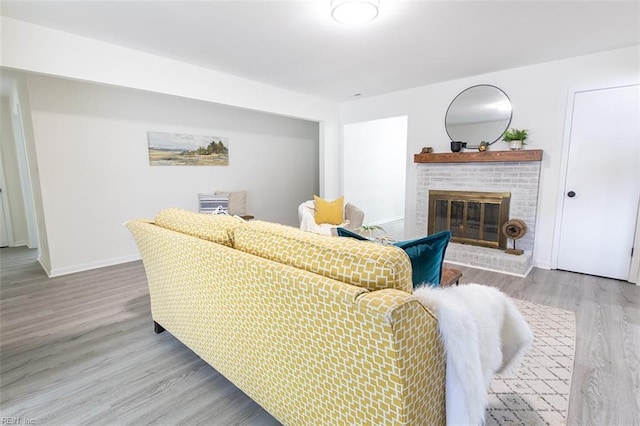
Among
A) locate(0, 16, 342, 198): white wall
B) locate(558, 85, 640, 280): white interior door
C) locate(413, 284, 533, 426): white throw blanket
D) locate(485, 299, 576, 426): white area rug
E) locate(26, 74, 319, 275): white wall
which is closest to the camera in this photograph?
locate(413, 284, 533, 426): white throw blanket

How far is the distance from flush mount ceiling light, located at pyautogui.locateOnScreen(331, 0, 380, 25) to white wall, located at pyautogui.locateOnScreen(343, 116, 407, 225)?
315cm

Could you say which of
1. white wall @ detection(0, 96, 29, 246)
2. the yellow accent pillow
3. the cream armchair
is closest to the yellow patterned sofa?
the cream armchair

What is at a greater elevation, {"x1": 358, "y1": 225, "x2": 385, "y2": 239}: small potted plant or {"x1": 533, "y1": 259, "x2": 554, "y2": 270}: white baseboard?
{"x1": 358, "y1": 225, "x2": 385, "y2": 239}: small potted plant

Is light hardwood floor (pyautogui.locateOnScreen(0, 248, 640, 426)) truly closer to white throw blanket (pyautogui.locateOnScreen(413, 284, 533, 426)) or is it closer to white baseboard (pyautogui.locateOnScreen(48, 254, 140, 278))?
white baseboard (pyautogui.locateOnScreen(48, 254, 140, 278))

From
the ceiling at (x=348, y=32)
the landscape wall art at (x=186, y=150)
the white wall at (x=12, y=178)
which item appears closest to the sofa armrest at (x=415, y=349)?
the ceiling at (x=348, y=32)

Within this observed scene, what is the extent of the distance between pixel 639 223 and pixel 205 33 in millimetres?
4481

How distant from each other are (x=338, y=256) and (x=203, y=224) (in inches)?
36.5

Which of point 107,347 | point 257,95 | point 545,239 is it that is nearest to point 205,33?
point 257,95

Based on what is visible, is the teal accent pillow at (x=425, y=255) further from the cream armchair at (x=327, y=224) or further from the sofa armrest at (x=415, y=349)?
the cream armchair at (x=327, y=224)

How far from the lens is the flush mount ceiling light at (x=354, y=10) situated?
6.59 ft

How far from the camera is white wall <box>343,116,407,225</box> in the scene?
5.60 meters

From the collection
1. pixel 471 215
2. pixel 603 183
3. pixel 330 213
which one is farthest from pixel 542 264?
pixel 330 213

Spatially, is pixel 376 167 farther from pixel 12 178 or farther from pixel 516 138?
pixel 12 178

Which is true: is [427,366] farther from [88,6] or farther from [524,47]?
[524,47]
